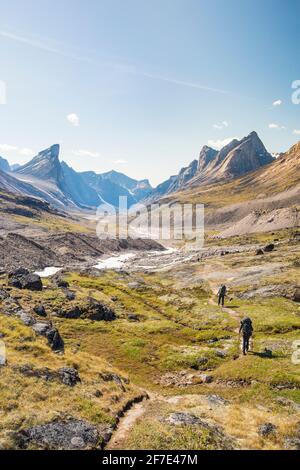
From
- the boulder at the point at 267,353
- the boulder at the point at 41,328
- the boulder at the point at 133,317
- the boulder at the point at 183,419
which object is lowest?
the boulder at the point at 133,317

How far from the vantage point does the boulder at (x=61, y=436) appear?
19.2 metres

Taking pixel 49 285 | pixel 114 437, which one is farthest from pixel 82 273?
pixel 114 437

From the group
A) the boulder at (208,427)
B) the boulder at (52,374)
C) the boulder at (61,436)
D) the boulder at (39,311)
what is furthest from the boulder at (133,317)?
the boulder at (61,436)

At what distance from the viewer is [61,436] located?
66.0 feet

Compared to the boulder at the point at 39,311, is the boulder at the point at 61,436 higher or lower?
higher

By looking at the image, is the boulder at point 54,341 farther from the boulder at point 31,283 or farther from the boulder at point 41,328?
the boulder at point 31,283

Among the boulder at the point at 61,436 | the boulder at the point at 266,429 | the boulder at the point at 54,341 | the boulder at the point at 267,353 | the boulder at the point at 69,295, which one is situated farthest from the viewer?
the boulder at the point at 69,295

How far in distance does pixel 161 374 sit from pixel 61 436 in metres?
17.3

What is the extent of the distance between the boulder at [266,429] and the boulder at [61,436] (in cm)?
968

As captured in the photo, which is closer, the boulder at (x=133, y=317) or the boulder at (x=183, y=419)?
the boulder at (x=183, y=419)

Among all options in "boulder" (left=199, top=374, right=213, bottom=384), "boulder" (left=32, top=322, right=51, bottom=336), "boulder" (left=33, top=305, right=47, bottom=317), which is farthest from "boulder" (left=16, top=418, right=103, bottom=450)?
"boulder" (left=33, top=305, right=47, bottom=317)

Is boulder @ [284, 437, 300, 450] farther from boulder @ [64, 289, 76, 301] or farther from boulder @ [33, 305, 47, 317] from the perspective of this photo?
boulder @ [64, 289, 76, 301]

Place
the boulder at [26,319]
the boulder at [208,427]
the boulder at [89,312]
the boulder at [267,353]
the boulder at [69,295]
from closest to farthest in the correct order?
the boulder at [208,427] < the boulder at [267,353] < the boulder at [26,319] < the boulder at [89,312] < the boulder at [69,295]

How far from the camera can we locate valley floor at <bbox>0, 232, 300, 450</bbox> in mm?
21266
